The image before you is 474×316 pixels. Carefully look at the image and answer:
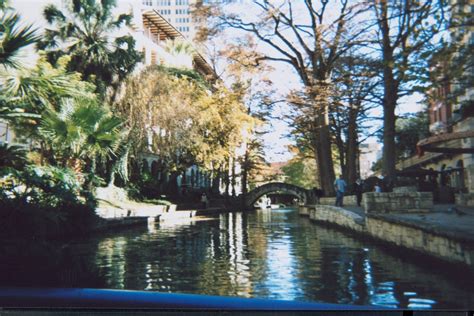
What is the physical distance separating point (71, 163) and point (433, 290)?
13.7ft

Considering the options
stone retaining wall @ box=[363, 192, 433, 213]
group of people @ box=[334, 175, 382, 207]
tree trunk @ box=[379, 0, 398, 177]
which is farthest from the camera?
group of people @ box=[334, 175, 382, 207]

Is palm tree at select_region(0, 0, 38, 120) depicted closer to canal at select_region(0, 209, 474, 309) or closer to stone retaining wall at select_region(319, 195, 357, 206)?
canal at select_region(0, 209, 474, 309)

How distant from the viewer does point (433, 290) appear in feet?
11.9

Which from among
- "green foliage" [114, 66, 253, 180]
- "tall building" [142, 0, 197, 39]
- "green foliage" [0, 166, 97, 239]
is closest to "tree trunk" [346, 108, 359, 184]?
"tall building" [142, 0, 197, 39]

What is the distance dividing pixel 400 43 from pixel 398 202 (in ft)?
10.6

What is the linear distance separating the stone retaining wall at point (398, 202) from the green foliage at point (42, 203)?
4217 mm

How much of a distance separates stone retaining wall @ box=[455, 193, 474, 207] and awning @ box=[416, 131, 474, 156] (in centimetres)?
228

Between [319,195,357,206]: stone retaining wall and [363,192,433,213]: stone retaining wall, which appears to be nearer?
[363,192,433,213]: stone retaining wall

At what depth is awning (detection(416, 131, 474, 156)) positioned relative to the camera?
434cm

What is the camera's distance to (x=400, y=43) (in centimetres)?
471

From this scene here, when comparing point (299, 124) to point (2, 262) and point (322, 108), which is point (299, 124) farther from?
point (2, 262)

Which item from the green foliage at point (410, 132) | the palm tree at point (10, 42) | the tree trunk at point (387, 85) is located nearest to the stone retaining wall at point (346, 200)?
the green foliage at point (410, 132)

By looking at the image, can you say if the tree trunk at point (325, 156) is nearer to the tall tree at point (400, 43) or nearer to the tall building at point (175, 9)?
the tall tree at point (400, 43)

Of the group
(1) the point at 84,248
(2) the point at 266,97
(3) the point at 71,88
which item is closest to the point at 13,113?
(3) the point at 71,88
